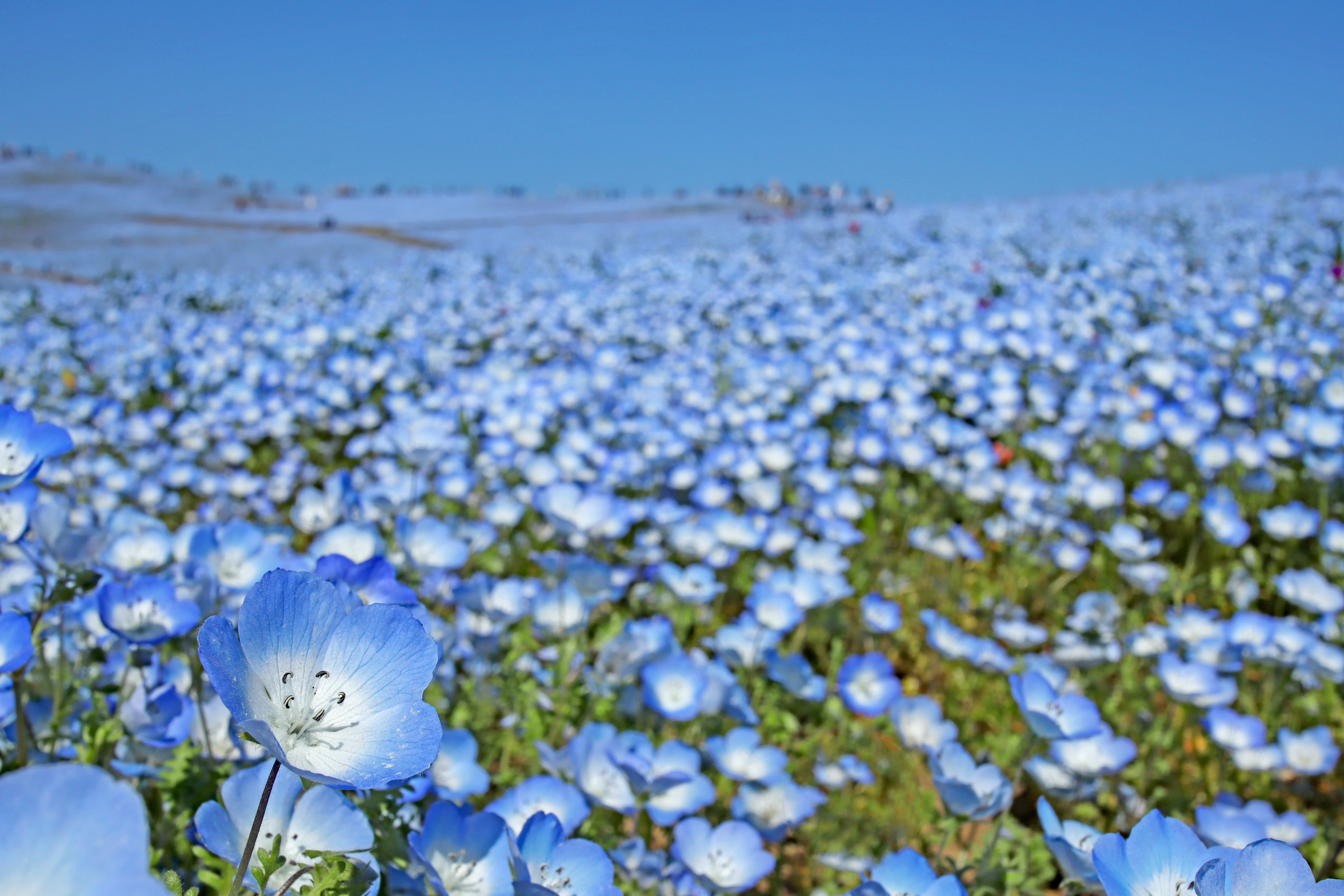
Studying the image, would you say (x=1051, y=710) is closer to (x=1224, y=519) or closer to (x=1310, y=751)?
(x=1310, y=751)

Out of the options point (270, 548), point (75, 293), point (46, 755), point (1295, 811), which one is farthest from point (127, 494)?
point (75, 293)

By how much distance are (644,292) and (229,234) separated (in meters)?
16.6

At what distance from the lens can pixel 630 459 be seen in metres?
3.81

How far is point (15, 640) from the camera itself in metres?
1.03

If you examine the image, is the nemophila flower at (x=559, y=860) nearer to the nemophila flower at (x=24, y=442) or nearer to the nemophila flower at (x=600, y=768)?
the nemophila flower at (x=600, y=768)

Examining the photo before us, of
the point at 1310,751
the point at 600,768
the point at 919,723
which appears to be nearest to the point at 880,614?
the point at 919,723

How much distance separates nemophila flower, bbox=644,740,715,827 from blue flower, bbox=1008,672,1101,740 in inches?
22.5

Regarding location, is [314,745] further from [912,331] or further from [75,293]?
[75,293]

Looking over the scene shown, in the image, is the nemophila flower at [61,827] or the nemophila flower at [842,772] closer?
the nemophila flower at [61,827]

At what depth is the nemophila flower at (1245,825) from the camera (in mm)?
1561

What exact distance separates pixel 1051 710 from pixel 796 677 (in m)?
0.77

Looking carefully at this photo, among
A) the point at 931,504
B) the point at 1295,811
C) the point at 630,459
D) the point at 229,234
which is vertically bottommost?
the point at 1295,811

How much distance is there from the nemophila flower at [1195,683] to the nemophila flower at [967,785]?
2.95 ft

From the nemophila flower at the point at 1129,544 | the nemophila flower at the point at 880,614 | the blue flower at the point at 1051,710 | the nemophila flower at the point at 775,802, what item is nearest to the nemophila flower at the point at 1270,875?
the blue flower at the point at 1051,710
